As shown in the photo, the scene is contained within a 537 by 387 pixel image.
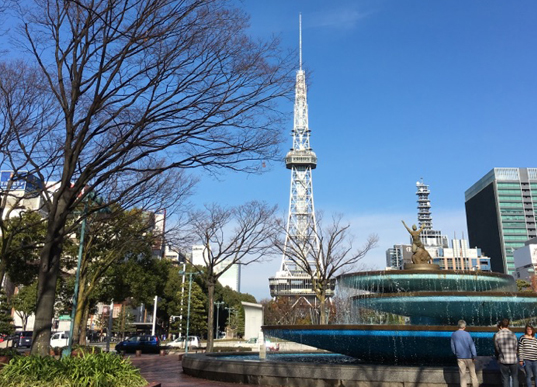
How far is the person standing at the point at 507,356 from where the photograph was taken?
313 inches

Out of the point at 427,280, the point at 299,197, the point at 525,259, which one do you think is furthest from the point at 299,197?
the point at 427,280

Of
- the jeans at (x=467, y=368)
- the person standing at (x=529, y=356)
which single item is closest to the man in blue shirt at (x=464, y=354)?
the jeans at (x=467, y=368)

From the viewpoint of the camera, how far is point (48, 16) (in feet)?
30.1

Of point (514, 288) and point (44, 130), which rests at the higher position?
point (44, 130)

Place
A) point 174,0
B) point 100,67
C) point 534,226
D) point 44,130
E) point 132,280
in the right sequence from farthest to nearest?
point 534,226
point 132,280
point 44,130
point 100,67
point 174,0

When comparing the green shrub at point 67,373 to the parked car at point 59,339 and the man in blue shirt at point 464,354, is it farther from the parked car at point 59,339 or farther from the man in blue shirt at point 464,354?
the parked car at point 59,339

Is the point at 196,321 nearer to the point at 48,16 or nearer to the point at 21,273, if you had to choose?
the point at 21,273

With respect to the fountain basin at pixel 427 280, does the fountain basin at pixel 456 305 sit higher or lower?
lower

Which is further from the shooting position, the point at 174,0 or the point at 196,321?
the point at 196,321

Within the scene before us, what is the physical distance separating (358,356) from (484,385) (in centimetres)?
406

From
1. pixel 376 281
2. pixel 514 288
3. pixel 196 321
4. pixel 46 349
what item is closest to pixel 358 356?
pixel 376 281

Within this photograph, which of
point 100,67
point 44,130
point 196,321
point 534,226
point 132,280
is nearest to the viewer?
point 100,67

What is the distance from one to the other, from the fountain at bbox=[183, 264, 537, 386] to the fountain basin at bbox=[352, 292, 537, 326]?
0.02 metres

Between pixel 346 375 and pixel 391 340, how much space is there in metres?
1.85
